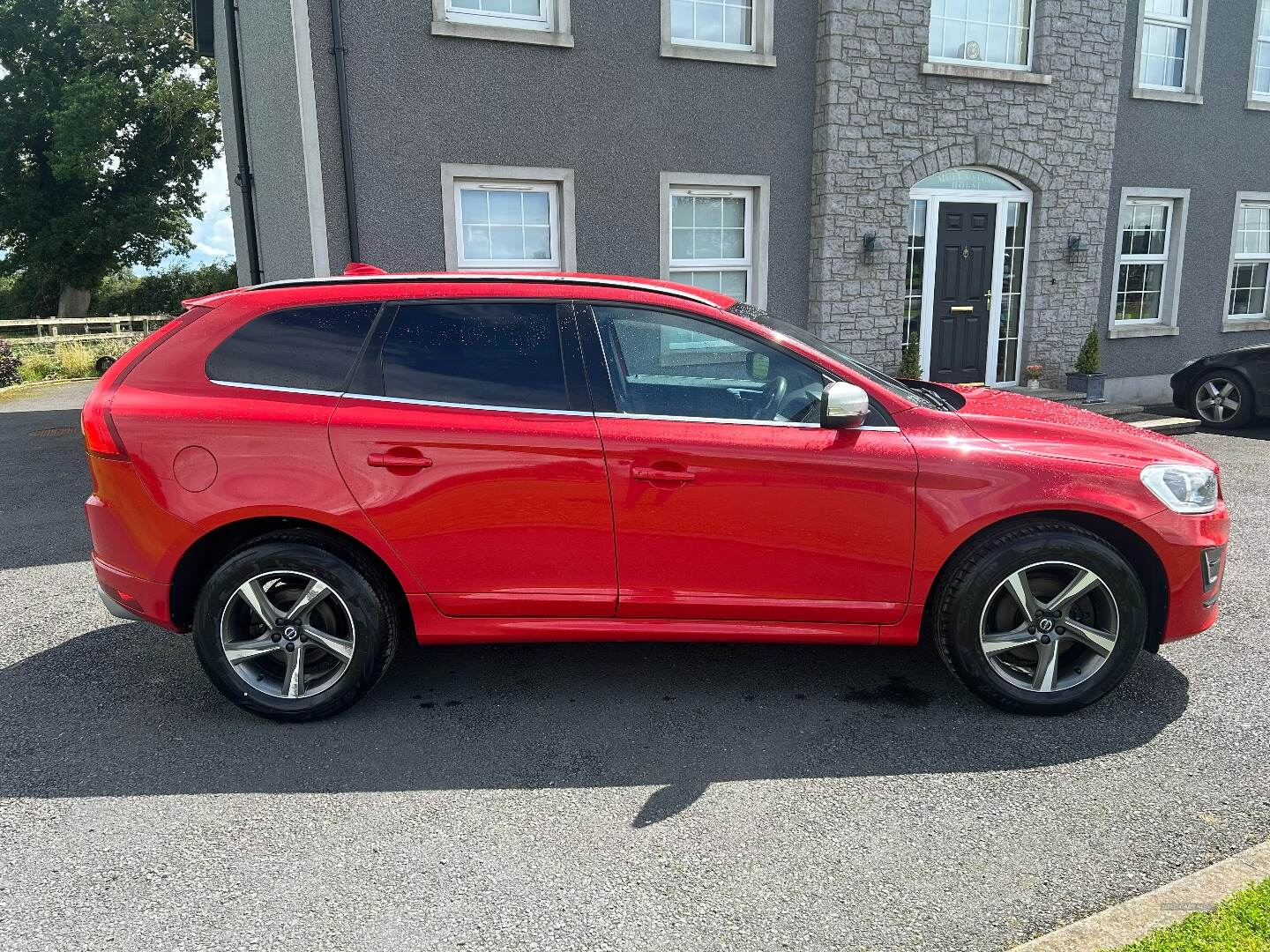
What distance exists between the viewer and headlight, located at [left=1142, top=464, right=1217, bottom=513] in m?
3.81

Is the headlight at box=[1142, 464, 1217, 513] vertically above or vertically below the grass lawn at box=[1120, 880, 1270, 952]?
above

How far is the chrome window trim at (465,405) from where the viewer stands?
3.80m

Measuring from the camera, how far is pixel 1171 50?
41.7ft

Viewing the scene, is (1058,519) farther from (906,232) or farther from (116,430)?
(906,232)

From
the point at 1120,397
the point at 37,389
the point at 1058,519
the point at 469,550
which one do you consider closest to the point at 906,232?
the point at 1120,397

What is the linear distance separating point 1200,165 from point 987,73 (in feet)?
14.3

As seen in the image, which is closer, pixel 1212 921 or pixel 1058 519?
pixel 1212 921

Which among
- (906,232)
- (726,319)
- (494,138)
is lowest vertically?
(726,319)

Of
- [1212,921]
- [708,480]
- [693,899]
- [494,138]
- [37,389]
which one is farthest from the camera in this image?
[37,389]

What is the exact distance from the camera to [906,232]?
1104 centimetres

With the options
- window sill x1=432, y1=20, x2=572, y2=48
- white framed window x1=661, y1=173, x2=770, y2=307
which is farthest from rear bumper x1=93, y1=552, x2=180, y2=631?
white framed window x1=661, y1=173, x2=770, y2=307

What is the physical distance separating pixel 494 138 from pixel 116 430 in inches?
247

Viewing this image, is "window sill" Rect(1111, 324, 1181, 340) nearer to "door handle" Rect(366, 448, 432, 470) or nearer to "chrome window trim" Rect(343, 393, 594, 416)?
"chrome window trim" Rect(343, 393, 594, 416)

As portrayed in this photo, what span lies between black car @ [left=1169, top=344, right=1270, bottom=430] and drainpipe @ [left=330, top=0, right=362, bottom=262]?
987 centimetres
